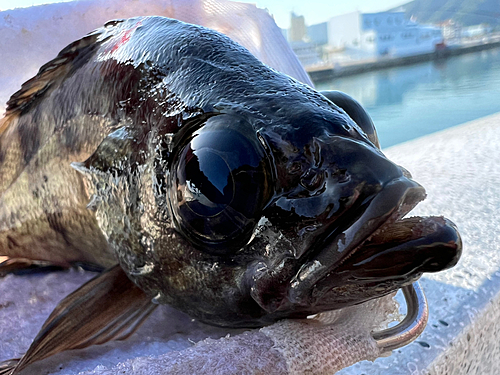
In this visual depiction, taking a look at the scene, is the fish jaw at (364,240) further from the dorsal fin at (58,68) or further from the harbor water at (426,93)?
the harbor water at (426,93)

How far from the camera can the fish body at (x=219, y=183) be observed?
1.26ft

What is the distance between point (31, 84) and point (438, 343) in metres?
0.85

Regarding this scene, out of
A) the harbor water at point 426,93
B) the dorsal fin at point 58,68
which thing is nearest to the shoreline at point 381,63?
the harbor water at point 426,93

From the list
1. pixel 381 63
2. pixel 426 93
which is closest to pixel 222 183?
pixel 426 93

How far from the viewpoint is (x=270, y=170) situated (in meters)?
0.42

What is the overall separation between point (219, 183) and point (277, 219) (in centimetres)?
7

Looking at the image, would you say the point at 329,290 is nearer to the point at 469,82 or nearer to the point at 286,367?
the point at 286,367

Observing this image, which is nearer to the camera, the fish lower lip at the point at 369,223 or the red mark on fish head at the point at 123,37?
the fish lower lip at the point at 369,223

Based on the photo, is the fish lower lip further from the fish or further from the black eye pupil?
the black eye pupil

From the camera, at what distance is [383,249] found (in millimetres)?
380

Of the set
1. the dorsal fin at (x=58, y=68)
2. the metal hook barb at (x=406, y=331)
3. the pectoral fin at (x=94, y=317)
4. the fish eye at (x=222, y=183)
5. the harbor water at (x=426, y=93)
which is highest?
the dorsal fin at (x=58, y=68)

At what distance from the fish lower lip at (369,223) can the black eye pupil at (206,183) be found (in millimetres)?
115

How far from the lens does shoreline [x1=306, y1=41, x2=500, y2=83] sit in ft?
35.8

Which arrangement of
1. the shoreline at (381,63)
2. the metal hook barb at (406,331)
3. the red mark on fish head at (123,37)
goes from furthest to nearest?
the shoreline at (381,63), the red mark on fish head at (123,37), the metal hook barb at (406,331)
